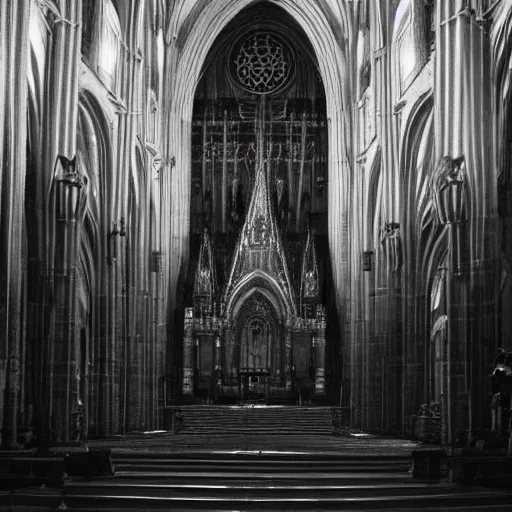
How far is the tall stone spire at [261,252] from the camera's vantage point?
4206 cm

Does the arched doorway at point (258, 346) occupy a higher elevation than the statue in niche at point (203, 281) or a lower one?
lower

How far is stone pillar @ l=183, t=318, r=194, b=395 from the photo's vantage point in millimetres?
42000

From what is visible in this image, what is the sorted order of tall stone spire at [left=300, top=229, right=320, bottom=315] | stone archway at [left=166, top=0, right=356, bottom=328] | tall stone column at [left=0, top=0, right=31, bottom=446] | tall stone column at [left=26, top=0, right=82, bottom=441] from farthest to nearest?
tall stone spire at [left=300, top=229, right=320, bottom=315] < stone archway at [left=166, top=0, right=356, bottom=328] < tall stone column at [left=26, top=0, right=82, bottom=441] < tall stone column at [left=0, top=0, right=31, bottom=446]

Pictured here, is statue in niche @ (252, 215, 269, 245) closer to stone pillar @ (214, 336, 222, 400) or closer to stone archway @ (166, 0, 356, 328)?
stone archway @ (166, 0, 356, 328)

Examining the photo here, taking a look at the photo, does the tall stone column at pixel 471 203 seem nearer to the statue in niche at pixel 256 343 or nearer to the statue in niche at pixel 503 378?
the statue in niche at pixel 503 378

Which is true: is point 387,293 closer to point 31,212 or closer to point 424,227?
point 424,227

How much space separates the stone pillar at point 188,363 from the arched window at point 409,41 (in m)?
16.1

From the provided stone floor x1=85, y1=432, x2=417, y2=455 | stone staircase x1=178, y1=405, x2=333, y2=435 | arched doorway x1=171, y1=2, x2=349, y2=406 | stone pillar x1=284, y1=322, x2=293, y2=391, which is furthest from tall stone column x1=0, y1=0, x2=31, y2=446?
stone pillar x1=284, y1=322, x2=293, y2=391

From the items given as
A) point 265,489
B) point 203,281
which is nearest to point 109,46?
point 203,281

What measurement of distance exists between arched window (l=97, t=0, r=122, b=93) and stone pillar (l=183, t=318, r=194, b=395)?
15.0 m

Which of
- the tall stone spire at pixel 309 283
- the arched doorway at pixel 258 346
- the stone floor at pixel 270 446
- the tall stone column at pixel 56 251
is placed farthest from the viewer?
the arched doorway at pixel 258 346

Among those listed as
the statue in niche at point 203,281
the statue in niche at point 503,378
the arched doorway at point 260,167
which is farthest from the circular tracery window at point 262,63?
the statue in niche at point 503,378

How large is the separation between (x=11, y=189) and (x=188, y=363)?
82.4 feet

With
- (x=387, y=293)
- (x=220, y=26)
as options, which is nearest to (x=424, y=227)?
(x=387, y=293)
